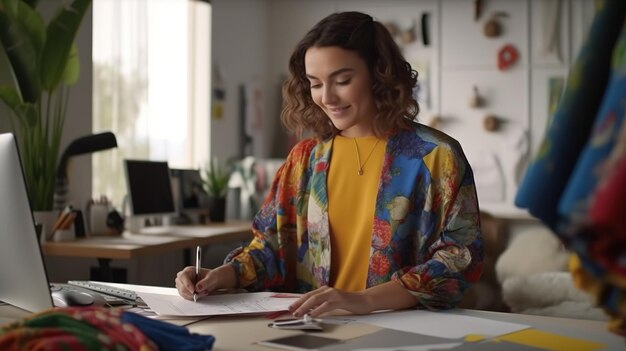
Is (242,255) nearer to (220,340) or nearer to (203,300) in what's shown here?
(203,300)

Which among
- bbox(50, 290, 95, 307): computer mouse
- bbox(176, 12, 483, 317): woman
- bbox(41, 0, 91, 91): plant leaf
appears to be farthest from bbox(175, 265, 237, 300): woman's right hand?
bbox(41, 0, 91, 91): plant leaf

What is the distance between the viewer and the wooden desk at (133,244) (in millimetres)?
3026

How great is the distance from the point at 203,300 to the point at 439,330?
514mm

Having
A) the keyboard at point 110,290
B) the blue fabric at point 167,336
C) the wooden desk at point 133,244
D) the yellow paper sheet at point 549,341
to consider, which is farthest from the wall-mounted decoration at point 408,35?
the blue fabric at point 167,336

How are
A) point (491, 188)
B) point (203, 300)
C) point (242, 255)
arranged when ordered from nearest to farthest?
1. point (203, 300)
2. point (242, 255)
3. point (491, 188)

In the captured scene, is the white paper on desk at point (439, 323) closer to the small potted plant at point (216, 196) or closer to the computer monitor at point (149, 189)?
the computer monitor at point (149, 189)

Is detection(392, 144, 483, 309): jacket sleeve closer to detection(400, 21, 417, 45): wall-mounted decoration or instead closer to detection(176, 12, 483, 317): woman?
detection(176, 12, 483, 317): woman

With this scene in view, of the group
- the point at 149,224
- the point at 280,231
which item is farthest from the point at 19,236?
the point at 149,224

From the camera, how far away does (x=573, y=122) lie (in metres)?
0.75

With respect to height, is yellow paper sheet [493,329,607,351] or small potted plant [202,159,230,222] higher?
yellow paper sheet [493,329,607,351]

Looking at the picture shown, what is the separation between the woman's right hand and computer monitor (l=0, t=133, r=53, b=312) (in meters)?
0.31

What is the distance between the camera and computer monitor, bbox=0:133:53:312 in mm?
1272

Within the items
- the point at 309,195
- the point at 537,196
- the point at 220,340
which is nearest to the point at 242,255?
the point at 309,195

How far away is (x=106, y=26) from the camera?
161 inches
